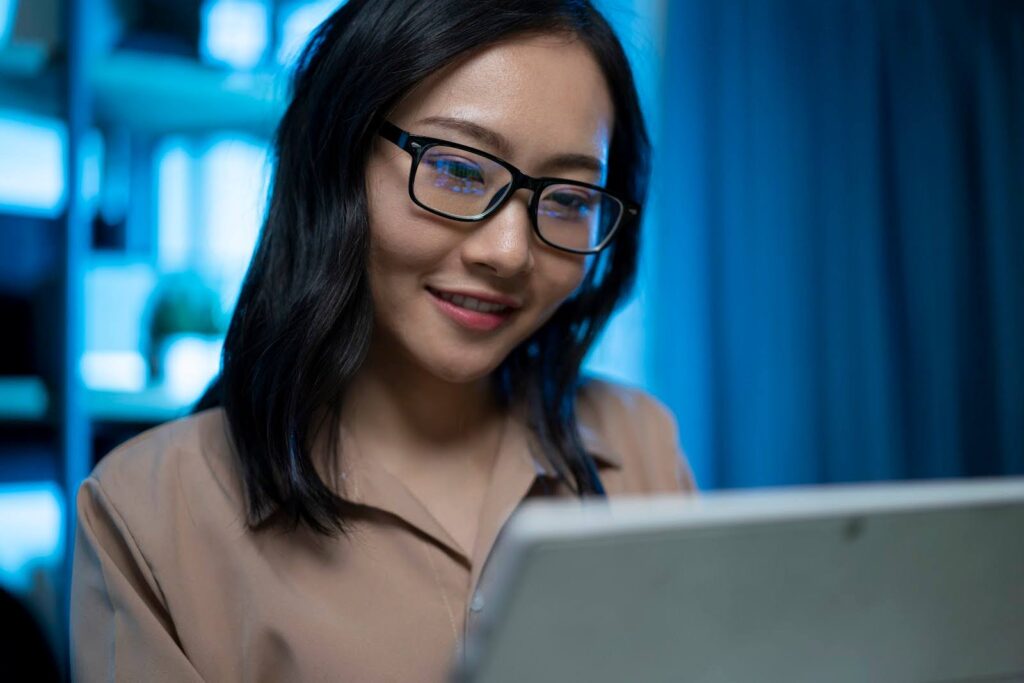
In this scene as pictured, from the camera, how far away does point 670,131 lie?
5.73 feet

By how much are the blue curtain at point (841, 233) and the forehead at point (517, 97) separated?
38.7 inches

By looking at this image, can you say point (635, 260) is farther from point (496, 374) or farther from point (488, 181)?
point (488, 181)

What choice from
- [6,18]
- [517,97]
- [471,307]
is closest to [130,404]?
[6,18]

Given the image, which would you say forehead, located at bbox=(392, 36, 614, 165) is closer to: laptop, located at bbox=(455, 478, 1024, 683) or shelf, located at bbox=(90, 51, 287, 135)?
laptop, located at bbox=(455, 478, 1024, 683)

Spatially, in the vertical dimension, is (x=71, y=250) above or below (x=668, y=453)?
above

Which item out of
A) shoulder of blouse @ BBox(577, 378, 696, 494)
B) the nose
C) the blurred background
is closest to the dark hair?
the nose

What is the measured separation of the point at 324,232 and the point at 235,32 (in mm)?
992

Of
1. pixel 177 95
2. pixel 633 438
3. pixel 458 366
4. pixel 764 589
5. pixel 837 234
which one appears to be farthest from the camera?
pixel 837 234

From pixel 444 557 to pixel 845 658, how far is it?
0.47 m

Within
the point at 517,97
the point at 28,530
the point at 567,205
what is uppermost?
the point at 517,97

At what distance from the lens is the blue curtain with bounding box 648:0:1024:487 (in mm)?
1721

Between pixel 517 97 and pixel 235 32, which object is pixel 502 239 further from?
pixel 235 32

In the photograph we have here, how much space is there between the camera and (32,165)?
56.2 inches

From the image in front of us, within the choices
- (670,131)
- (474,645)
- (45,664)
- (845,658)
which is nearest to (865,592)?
(845,658)
